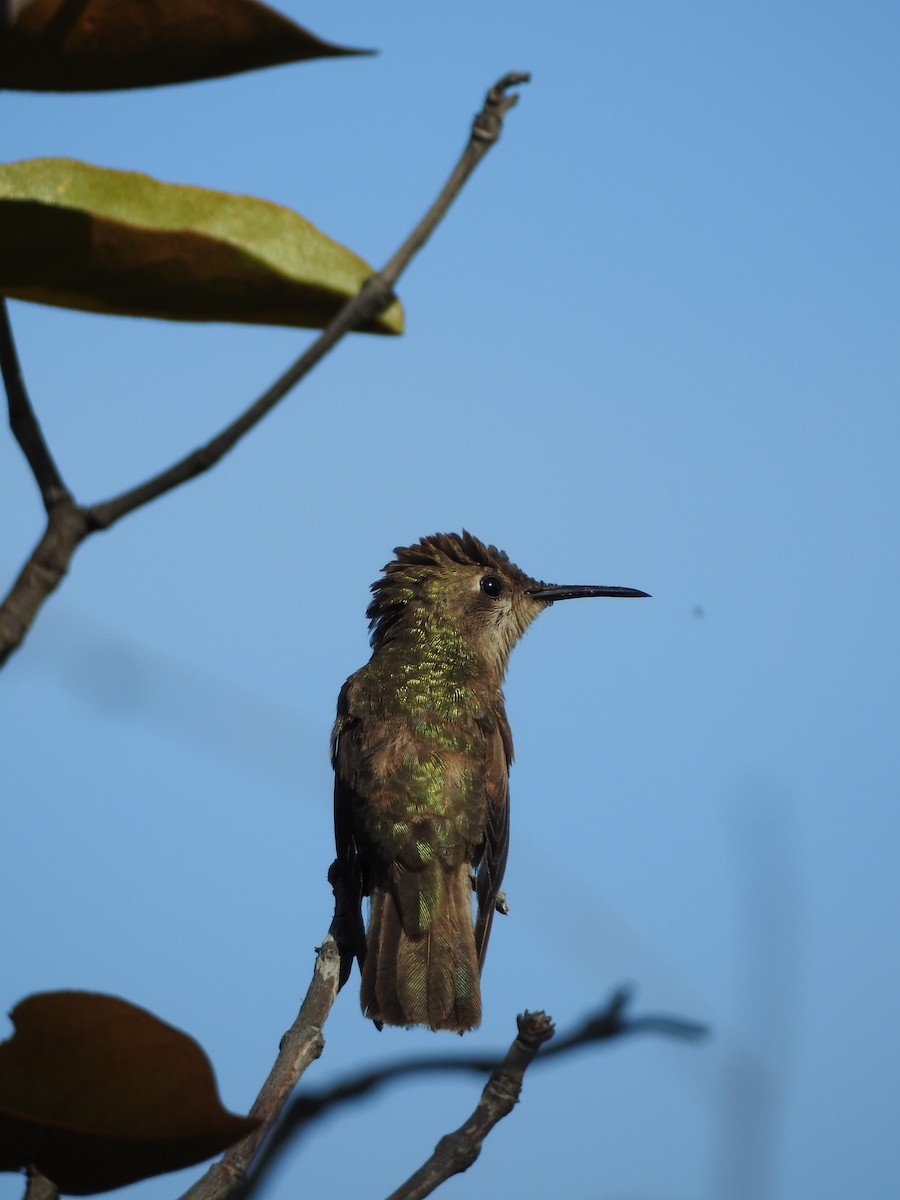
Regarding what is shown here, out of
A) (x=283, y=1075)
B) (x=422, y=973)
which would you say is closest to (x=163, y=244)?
(x=283, y=1075)

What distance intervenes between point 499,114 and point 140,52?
1.73ft

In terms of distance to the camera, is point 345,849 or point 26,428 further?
point 345,849

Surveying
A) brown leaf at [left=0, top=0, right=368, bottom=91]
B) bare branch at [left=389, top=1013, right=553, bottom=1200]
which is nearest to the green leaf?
brown leaf at [left=0, top=0, right=368, bottom=91]

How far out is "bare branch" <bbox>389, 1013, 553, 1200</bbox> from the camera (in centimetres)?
235

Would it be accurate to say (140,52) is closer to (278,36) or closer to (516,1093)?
(278,36)

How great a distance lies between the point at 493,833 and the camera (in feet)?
22.0

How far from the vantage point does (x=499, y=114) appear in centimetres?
160

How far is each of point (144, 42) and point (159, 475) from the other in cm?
66

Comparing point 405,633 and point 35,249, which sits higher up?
point 405,633

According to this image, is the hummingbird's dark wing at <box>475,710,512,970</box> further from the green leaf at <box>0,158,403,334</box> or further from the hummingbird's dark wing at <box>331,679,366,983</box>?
the green leaf at <box>0,158,403,334</box>

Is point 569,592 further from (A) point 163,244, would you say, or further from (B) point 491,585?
(A) point 163,244

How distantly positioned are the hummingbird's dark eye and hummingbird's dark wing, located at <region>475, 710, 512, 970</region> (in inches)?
44.9

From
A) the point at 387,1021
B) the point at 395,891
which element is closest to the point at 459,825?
the point at 395,891

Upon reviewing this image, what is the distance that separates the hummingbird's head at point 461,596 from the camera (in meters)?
7.89
